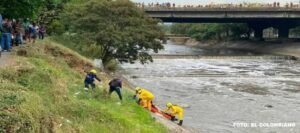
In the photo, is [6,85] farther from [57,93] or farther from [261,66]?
[261,66]

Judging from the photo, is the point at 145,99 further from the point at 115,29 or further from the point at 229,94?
the point at 115,29

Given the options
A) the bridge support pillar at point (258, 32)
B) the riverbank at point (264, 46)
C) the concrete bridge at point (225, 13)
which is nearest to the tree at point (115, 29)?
the concrete bridge at point (225, 13)

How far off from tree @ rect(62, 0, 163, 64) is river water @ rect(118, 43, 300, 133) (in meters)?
2.64

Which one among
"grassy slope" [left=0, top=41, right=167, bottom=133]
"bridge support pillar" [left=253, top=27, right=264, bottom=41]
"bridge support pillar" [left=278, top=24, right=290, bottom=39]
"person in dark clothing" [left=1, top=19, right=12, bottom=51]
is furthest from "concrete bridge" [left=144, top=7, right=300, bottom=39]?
"grassy slope" [left=0, top=41, right=167, bottom=133]

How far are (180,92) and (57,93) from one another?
20.4m

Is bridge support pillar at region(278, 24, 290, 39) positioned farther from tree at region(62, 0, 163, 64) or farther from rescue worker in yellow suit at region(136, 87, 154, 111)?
rescue worker in yellow suit at region(136, 87, 154, 111)

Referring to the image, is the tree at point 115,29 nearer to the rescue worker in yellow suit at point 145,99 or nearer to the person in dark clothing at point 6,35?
the person in dark clothing at point 6,35

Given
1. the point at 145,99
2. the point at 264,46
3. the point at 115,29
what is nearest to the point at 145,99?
the point at 145,99

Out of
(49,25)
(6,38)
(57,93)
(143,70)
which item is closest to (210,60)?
(143,70)

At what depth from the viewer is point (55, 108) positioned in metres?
14.5

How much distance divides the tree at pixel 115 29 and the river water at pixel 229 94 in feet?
8.67

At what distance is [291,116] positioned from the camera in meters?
26.5

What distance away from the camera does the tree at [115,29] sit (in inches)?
1758

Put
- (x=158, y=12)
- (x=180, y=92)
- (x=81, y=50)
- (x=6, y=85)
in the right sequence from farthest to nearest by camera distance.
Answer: (x=158, y=12), (x=81, y=50), (x=180, y=92), (x=6, y=85)
